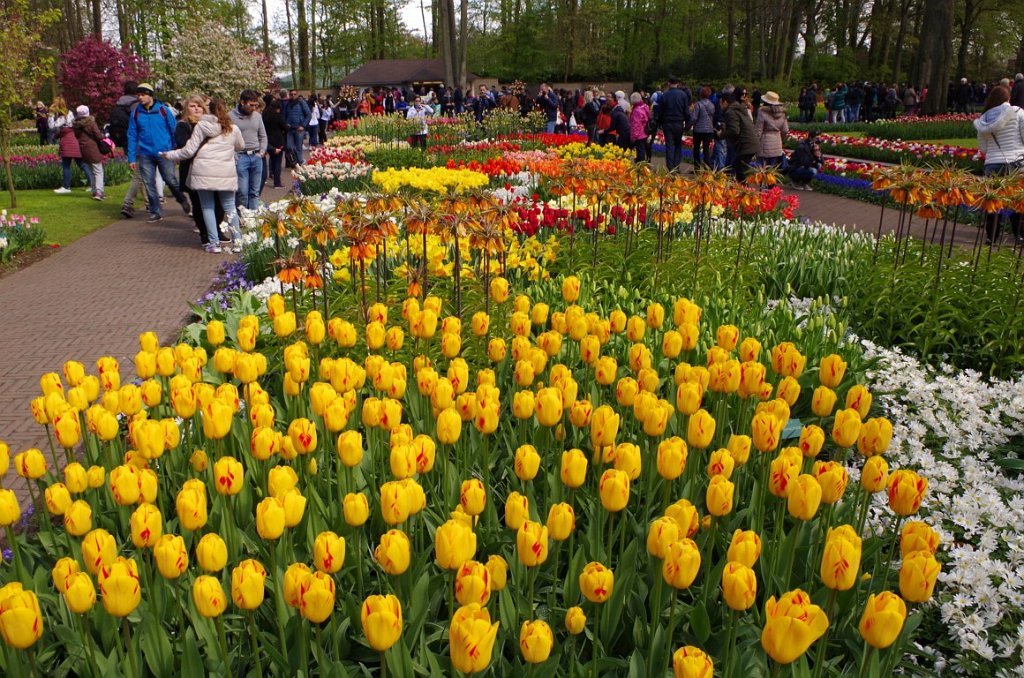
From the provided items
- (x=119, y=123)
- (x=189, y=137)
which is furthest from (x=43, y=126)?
(x=189, y=137)

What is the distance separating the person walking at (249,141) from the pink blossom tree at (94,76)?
70.8 ft

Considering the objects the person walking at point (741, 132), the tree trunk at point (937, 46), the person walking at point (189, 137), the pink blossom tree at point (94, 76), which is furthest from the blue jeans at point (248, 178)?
the tree trunk at point (937, 46)

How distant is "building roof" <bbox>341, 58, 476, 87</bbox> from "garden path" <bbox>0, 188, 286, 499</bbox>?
176 ft

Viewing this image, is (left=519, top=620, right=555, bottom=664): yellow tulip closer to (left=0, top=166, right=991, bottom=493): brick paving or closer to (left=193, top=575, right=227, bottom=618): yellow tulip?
(left=193, top=575, right=227, bottom=618): yellow tulip

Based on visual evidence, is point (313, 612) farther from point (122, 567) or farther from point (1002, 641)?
point (1002, 641)

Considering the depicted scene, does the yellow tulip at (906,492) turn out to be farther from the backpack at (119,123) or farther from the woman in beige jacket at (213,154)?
the backpack at (119,123)

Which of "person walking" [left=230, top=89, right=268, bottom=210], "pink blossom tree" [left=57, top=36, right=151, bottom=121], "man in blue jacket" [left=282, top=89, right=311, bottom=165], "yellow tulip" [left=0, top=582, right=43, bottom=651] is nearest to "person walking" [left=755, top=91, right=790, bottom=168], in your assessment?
"person walking" [left=230, top=89, right=268, bottom=210]

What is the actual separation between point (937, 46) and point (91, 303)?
89.1ft

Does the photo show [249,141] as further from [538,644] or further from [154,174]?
[538,644]

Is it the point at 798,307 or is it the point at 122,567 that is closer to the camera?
the point at 122,567

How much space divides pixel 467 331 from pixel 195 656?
2776 mm

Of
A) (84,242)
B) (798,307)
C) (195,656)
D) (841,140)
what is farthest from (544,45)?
(195,656)

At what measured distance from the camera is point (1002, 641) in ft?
7.79

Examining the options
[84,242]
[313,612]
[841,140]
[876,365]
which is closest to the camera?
[313,612]
